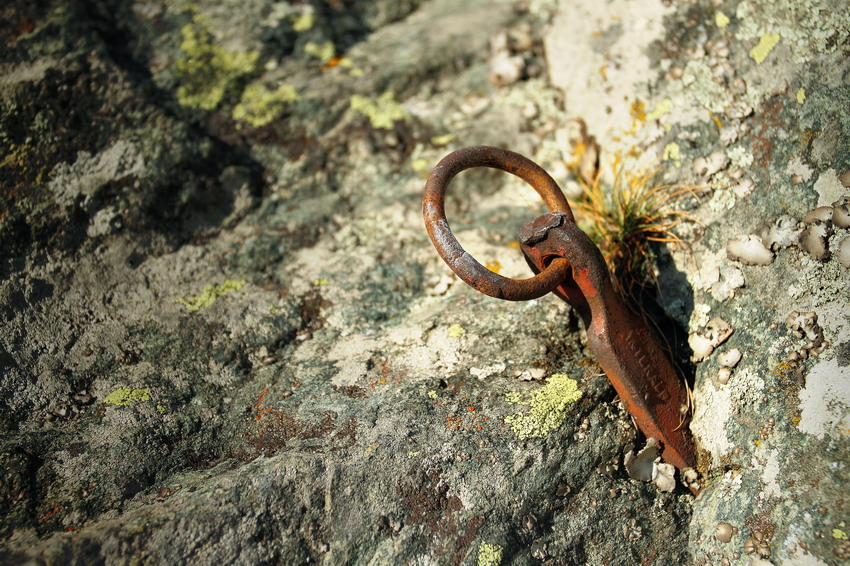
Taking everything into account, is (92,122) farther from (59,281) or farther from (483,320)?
(483,320)

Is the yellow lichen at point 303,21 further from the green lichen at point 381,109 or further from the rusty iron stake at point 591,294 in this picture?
the rusty iron stake at point 591,294

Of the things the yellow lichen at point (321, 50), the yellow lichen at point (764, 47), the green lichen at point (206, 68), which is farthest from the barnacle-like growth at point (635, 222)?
the green lichen at point (206, 68)

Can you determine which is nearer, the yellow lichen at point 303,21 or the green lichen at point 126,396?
the green lichen at point 126,396

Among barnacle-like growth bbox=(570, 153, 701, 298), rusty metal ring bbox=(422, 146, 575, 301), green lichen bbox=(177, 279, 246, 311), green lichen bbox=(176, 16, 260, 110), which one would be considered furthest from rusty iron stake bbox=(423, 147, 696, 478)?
green lichen bbox=(176, 16, 260, 110)

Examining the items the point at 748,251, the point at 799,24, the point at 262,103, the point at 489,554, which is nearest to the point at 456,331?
the point at 489,554

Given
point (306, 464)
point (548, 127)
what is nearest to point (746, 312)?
point (548, 127)
